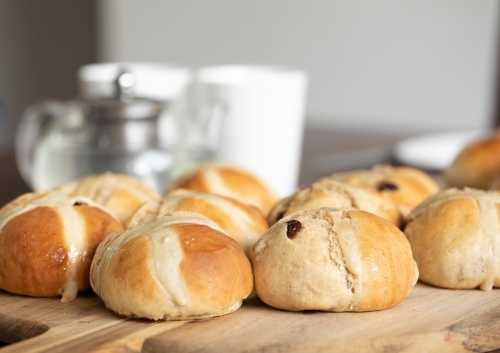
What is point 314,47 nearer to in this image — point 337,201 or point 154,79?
point 154,79

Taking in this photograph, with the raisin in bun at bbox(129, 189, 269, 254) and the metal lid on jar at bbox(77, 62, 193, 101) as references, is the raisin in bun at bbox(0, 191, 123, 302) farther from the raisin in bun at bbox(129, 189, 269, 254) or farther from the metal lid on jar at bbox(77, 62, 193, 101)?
the metal lid on jar at bbox(77, 62, 193, 101)

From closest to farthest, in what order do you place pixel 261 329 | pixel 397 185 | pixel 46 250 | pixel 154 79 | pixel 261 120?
pixel 261 329 → pixel 46 250 → pixel 397 185 → pixel 261 120 → pixel 154 79

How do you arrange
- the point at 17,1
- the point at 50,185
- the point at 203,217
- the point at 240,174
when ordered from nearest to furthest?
1. the point at 203,217
2. the point at 240,174
3. the point at 50,185
4. the point at 17,1

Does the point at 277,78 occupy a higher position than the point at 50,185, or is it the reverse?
the point at 277,78

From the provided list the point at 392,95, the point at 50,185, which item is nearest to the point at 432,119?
the point at 392,95

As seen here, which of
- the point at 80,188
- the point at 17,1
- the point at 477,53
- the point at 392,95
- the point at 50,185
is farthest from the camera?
the point at 17,1

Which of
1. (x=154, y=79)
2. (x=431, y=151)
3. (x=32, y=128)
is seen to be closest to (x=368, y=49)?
(x=431, y=151)

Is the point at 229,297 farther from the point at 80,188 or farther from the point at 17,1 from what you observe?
the point at 17,1

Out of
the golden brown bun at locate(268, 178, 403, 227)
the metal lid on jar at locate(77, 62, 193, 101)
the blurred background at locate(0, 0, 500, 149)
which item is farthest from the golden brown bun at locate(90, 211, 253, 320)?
the blurred background at locate(0, 0, 500, 149)
